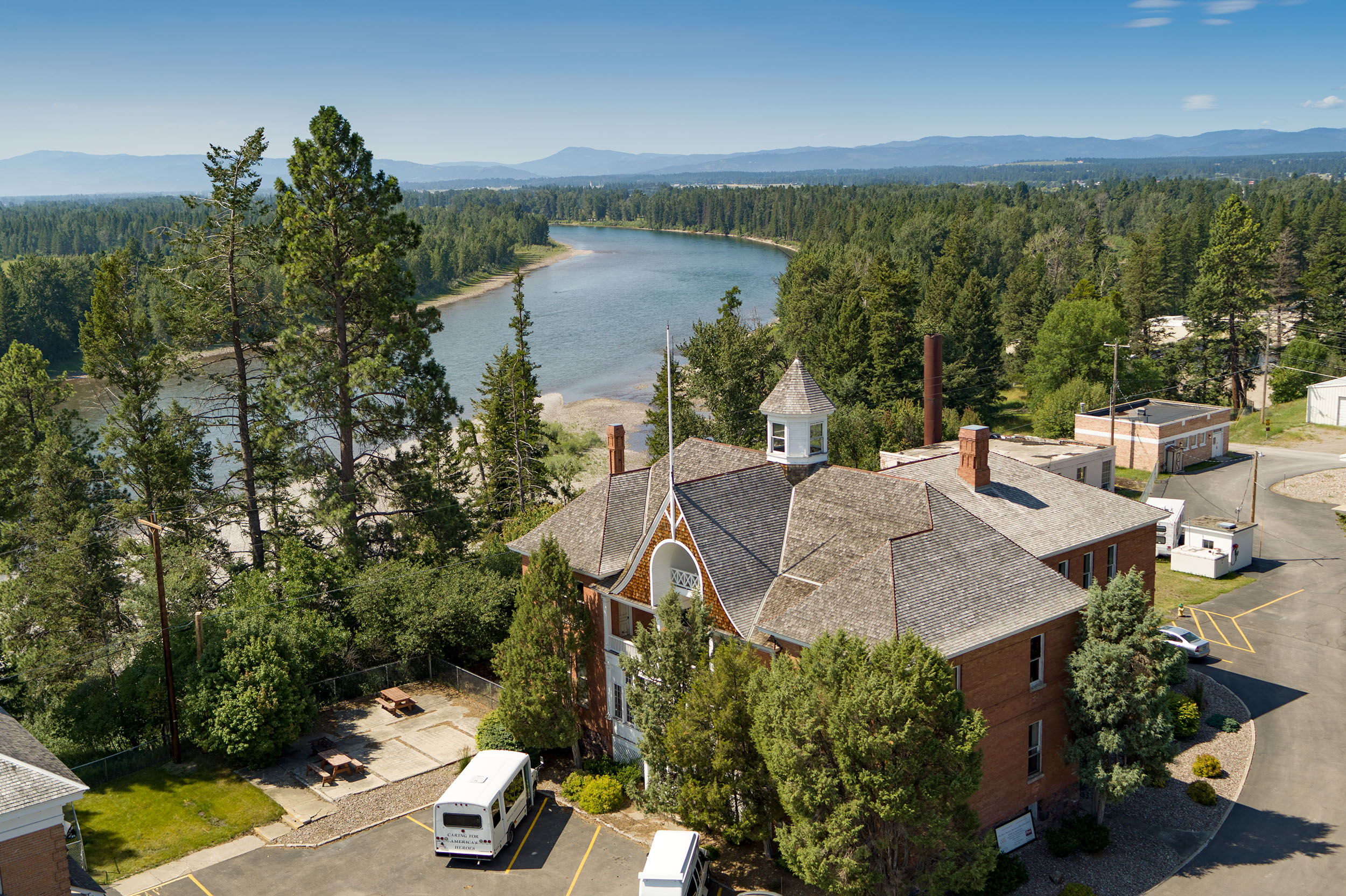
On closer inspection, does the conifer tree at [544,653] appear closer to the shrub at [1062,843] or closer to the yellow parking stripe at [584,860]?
the yellow parking stripe at [584,860]

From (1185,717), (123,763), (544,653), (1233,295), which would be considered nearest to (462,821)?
→ (544,653)

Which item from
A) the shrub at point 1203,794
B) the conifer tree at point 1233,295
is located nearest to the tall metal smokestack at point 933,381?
the shrub at point 1203,794

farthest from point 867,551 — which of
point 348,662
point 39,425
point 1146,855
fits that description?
point 39,425

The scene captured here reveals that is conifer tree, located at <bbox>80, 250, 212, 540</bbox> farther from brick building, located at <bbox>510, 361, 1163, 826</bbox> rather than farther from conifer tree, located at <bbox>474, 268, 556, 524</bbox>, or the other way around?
brick building, located at <bbox>510, 361, 1163, 826</bbox>

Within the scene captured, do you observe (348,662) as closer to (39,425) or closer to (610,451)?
(610,451)

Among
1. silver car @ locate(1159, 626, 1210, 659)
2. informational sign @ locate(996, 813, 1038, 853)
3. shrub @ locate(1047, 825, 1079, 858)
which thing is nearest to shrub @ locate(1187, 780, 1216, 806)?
shrub @ locate(1047, 825, 1079, 858)

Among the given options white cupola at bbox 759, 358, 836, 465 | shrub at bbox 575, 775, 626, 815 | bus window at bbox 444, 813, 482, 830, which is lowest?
shrub at bbox 575, 775, 626, 815
